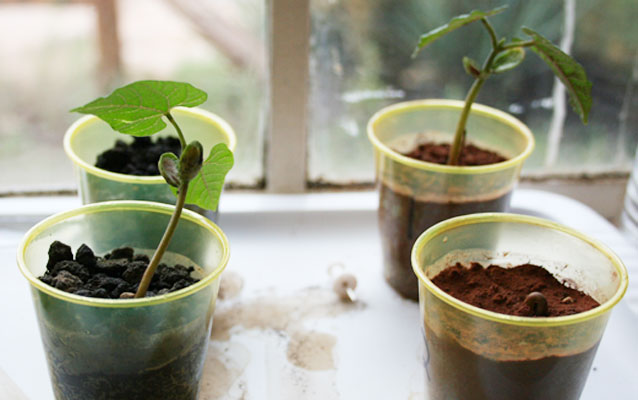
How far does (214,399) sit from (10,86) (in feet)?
1.90

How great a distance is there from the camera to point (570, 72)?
2.51ft

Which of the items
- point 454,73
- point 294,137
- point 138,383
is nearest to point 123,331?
point 138,383

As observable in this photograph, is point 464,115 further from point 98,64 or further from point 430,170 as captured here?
point 98,64

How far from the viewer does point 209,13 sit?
3.33 feet

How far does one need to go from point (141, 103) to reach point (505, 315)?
14.1 inches

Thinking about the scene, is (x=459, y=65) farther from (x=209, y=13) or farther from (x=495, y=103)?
(x=209, y=13)

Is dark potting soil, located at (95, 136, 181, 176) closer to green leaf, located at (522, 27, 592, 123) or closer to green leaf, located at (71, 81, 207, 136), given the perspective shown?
green leaf, located at (71, 81, 207, 136)

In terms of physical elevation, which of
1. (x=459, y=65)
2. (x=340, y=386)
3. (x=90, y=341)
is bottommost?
(x=340, y=386)

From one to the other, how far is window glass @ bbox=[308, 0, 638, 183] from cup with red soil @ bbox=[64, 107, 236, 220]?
0.75 ft

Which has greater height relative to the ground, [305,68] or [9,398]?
[305,68]

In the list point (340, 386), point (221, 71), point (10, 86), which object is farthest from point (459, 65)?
point (10, 86)

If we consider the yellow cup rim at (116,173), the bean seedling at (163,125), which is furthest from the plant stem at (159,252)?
the yellow cup rim at (116,173)

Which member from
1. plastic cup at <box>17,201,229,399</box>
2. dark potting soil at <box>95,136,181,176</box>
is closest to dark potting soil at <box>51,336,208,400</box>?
plastic cup at <box>17,201,229,399</box>

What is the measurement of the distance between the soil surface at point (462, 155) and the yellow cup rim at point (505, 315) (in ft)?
0.50
